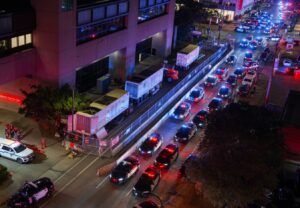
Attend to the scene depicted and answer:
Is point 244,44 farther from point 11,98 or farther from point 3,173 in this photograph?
point 3,173

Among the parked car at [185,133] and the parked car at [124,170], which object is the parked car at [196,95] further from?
the parked car at [124,170]

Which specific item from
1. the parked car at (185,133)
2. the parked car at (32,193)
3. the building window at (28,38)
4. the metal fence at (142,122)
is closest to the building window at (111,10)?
the building window at (28,38)

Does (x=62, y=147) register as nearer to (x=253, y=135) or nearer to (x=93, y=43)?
(x=93, y=43)

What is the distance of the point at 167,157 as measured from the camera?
40.5 meters

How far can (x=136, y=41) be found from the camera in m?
62.4

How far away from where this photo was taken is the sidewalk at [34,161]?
35.6 m

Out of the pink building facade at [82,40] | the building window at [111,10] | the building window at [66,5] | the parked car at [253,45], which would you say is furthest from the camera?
the parked car at [253,45]

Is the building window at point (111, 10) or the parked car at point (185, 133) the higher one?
the building window at point (111, 10)

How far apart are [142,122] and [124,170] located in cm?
966

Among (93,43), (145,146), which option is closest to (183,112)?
(145,146)

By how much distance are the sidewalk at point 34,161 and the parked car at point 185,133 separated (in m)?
11.3

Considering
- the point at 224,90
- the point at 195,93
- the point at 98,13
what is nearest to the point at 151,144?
the point at 195,93

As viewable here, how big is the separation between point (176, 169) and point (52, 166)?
11.4 metres

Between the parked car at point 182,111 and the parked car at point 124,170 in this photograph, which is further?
the parked car at point 182,111
